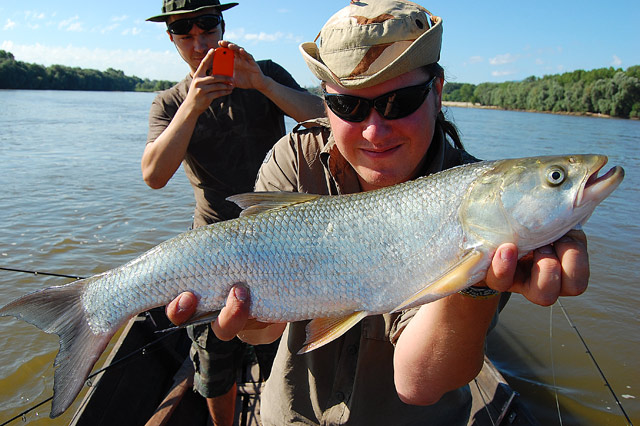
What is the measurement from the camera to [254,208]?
7.07ft

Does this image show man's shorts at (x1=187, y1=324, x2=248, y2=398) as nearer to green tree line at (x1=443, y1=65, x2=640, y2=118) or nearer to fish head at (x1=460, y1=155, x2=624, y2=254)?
fish head at (x1=460, y1=155, x2=624, y2=254)

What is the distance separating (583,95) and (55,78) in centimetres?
9924

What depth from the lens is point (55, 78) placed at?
92688 millimetres

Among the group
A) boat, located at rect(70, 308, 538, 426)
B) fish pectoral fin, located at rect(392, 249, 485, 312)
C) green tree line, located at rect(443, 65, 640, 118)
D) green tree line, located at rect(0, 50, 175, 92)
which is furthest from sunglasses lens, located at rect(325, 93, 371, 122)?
green tree line, located at rect(0, 50, 175, 92)

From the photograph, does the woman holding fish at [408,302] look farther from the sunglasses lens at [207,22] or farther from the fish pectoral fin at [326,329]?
the sunglasses lens at [207,22]

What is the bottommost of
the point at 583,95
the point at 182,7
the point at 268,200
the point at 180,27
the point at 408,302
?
the point at 408,302

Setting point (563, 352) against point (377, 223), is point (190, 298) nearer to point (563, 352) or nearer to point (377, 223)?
point (377, 223)

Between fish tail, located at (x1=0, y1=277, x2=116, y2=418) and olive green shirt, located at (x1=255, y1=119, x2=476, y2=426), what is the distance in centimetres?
98

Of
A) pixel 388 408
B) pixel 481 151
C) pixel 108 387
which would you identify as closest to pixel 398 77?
pixel 388 408

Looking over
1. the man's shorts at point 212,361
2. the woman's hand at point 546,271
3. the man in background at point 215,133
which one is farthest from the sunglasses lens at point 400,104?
the man's shorts at point 212,361

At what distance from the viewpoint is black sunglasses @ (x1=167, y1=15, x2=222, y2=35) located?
363cm

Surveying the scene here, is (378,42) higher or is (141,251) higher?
(378,42)

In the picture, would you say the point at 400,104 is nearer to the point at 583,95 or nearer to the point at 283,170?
the point at 283,170

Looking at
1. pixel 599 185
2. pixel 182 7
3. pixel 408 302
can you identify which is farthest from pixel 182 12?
pixel 599 185
